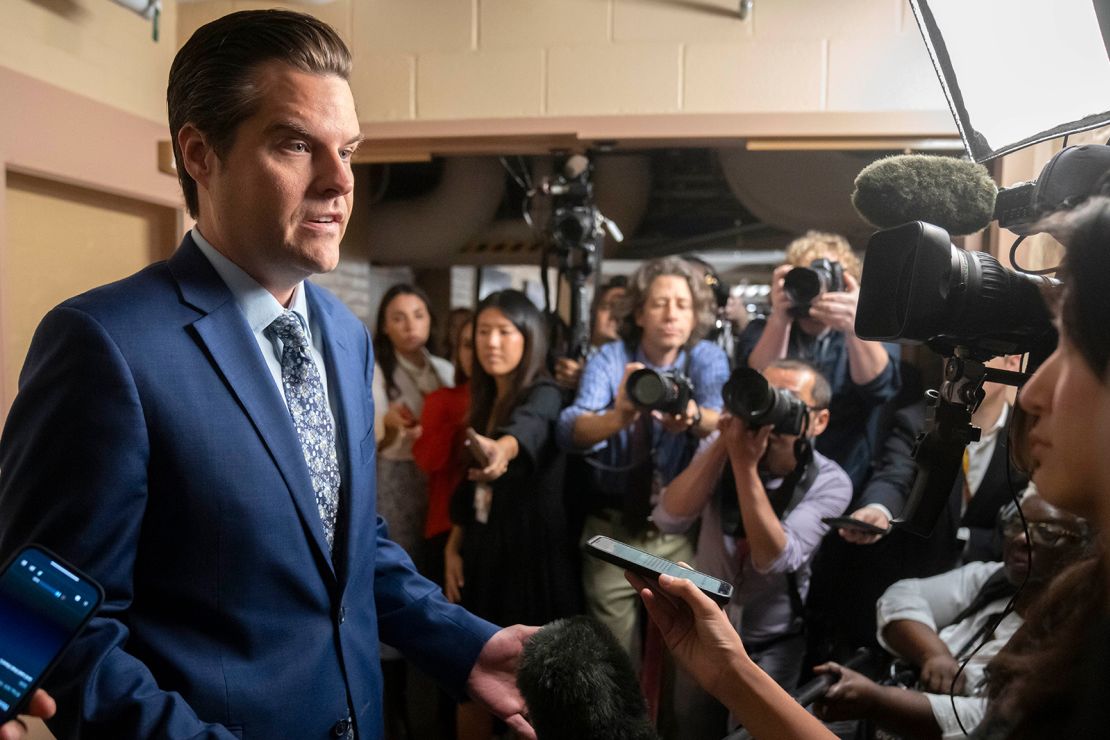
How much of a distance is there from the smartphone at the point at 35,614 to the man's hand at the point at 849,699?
1268mm

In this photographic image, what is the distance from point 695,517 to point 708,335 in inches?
22.0

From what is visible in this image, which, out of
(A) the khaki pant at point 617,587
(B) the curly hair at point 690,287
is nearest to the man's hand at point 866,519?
(A) the khaki pant at point 617,587

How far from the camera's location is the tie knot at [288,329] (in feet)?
3.22

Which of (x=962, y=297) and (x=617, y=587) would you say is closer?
(x=962, y=297)

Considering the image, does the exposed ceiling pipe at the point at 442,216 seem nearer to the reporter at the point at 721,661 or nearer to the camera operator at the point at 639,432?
the camera operator at the point at 639,432

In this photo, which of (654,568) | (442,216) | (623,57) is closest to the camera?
(654,568)

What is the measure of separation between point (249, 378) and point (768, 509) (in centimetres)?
121

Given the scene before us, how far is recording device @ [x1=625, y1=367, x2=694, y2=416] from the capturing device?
1812mm

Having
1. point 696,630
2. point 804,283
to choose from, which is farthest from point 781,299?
point 696,630

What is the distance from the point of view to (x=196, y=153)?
96 cm

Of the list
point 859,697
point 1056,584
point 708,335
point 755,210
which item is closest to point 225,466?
point 1056,584

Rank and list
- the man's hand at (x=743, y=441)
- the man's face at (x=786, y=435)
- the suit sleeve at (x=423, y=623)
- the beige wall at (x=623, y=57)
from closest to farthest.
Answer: the suit sleeve at (x=423, y=623)
the man's hand at (x=743, y=441)
the man's face at (x=786, y=435)
the beige wall at (x=623, y=57)

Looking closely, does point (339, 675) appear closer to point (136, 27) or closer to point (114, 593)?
point (114, 593)

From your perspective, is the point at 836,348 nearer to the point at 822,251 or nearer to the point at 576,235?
the point at 822,251
